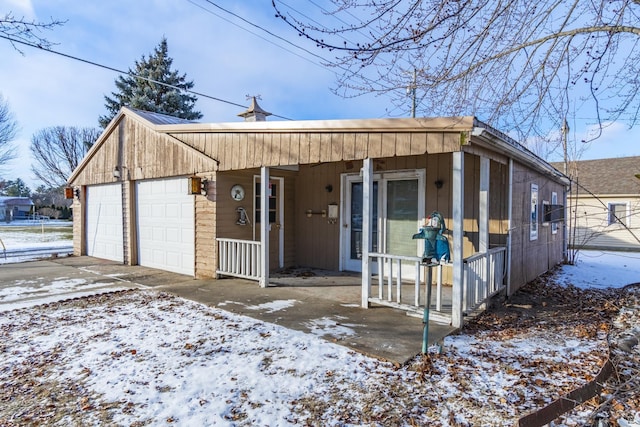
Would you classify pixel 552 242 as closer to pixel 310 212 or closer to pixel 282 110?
pixel 310 212

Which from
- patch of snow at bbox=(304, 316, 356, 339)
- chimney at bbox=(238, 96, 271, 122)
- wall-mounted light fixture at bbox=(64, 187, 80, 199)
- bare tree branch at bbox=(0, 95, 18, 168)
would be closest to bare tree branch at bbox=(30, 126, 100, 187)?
bare tree branch at bbox=(0, 95, 18, 168)

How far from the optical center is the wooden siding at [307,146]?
14.0ft

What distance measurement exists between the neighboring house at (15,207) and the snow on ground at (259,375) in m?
42.9

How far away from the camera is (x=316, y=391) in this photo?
2760 millimetres

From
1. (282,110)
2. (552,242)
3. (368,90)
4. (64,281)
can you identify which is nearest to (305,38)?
(368,90)

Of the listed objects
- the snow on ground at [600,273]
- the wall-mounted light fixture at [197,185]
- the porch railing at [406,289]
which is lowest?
the snow on ground at [600,273]

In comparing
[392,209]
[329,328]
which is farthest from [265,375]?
[392,209]

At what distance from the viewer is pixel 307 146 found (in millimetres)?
5426

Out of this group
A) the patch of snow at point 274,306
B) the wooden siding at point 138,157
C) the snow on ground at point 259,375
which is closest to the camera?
the snow on ground at point 259,375

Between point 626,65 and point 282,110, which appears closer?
point 626,65

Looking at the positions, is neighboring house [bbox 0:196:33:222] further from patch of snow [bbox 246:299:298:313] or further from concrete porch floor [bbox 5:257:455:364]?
patch of snow [bbox 246:299:298:313]

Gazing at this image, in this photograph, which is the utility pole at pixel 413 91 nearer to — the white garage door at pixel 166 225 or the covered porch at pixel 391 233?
the covered porch at pixel 391 233

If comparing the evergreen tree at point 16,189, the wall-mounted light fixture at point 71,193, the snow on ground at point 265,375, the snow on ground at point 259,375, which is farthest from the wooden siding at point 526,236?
the evergreen tree at point 16,189

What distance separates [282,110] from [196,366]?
40.9 ft
